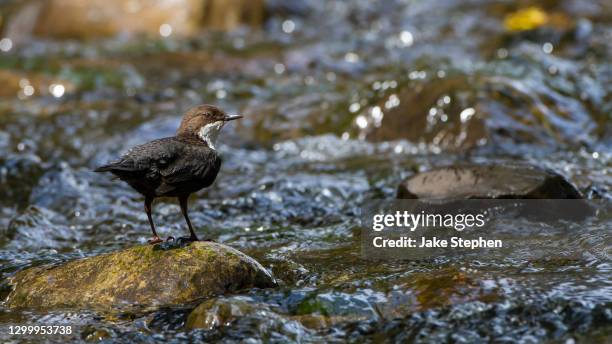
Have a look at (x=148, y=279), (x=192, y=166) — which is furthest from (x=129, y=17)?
(x=148, y=279)

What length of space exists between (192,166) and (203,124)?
0.71 metres

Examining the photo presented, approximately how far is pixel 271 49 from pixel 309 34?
1010mm

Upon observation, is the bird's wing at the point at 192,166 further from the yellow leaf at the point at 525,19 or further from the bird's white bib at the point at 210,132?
the yellow leaf at the point at 525,19

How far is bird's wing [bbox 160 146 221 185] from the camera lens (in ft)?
15.4

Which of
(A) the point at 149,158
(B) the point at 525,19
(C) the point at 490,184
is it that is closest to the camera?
(A) the point at 149,158

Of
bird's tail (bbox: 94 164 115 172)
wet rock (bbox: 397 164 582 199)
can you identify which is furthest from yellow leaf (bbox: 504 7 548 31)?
bird's tail (bbox: 94 164 115 172)

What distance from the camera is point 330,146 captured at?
28.2ft

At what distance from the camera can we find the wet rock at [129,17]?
45.3ft

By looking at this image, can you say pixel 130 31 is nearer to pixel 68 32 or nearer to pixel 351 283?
pixel 68 32

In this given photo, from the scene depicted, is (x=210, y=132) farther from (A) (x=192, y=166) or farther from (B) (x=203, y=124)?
(A) (x=192, y=166)

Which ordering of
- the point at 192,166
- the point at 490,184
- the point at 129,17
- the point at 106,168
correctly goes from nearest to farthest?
the point at 106,168 → the point at 192,166 → the point at 490,184 → the point at 129,17

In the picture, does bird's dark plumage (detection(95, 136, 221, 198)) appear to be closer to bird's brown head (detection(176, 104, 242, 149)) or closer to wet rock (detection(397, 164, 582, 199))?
bird's brown head (detection(176, 104, 242, 149))

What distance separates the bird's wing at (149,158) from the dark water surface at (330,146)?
831 mm

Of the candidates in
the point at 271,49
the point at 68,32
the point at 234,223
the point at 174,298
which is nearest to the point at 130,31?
the point at 68,32
